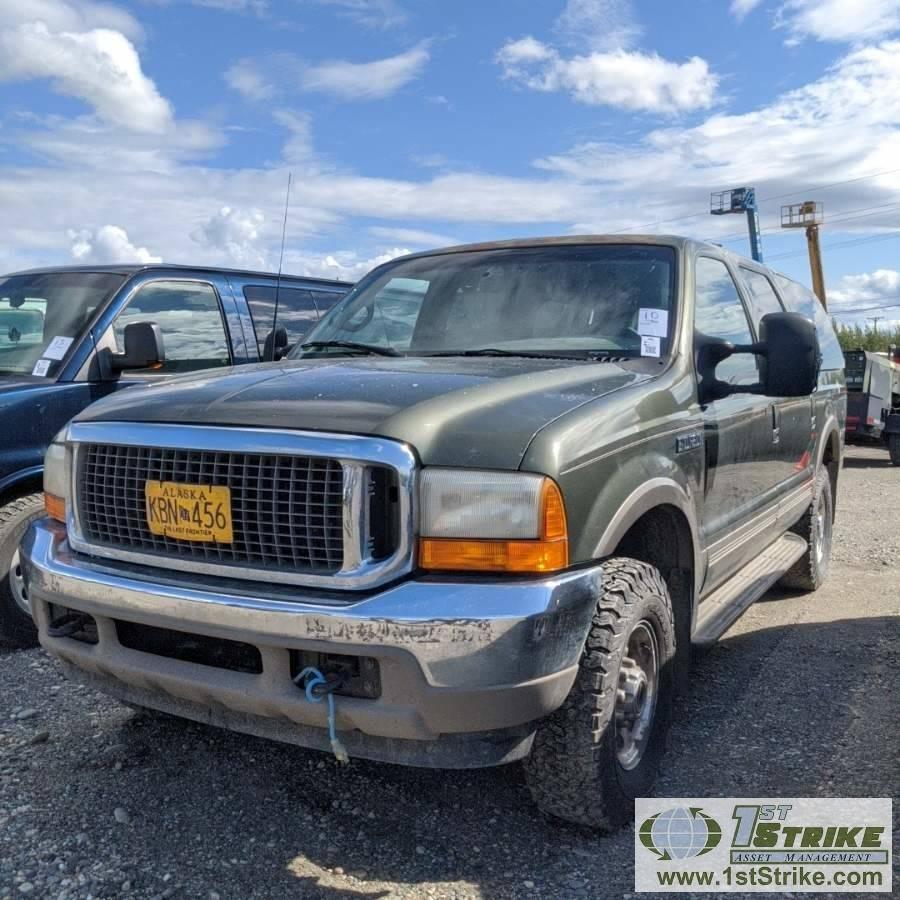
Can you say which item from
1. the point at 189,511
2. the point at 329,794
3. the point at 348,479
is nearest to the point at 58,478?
the point at 189,511

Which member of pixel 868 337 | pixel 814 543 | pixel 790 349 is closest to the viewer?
pixel 790 349

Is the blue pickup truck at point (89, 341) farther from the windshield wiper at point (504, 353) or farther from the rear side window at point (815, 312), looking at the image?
the rear side window at point (815, 312)

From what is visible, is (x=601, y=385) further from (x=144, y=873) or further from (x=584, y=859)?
(x=144, y=873)

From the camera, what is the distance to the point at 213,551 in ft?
8.59

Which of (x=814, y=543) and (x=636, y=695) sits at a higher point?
(x=636, y=695)

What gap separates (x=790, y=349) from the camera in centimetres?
333

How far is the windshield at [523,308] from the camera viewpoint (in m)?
3.60

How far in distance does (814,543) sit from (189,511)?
444cm

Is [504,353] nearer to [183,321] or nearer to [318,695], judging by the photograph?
[318,695]

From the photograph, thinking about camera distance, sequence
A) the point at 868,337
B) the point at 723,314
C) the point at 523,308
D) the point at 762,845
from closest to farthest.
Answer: the point at 762,845, the point at 523,308, the point at 723,314, the point at 868,337

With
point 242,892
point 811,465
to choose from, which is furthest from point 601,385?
point 811,465

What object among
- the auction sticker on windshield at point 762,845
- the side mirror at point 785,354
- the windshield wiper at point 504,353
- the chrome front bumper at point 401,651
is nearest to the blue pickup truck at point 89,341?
the windshield wiper at point 504,353

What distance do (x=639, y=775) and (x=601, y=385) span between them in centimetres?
127

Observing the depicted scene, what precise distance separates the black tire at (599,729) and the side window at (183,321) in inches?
130
